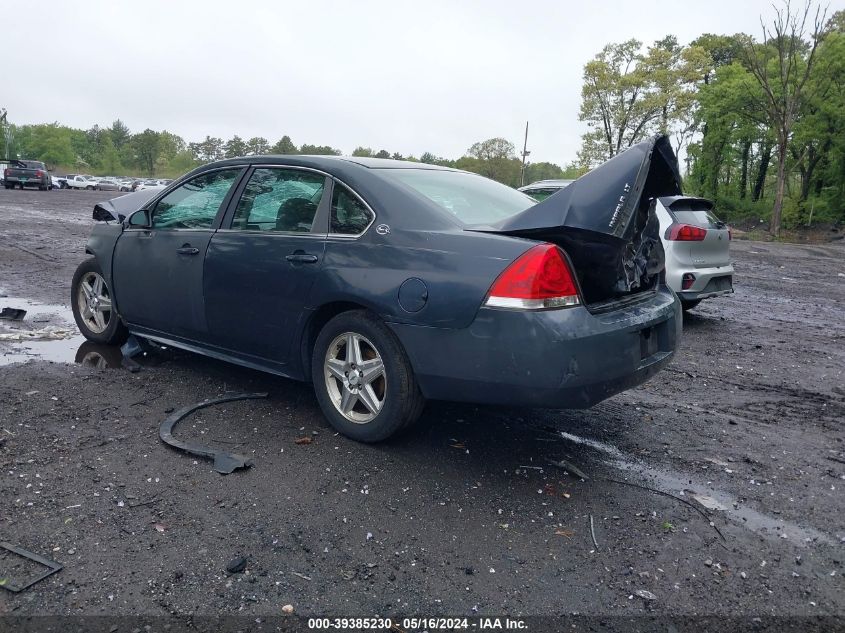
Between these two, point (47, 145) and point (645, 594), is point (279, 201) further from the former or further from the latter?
point (47, 145)

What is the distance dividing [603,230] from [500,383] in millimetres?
912

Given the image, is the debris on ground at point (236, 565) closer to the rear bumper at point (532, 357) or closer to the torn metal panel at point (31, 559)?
the torn metal panel at point (31, 559)

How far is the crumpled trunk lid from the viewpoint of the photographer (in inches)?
128

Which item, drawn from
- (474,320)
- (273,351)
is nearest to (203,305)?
(273,351)

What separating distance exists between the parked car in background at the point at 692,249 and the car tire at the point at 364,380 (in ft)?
16.2

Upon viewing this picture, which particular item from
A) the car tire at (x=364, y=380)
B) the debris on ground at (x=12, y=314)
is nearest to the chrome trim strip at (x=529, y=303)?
the car tire at (x=364, y=380)

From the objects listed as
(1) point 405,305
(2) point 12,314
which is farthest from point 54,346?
(1) point 405,305

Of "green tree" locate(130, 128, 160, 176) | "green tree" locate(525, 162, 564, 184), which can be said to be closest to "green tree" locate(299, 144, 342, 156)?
"green tree" locate(525, 162, 564, 184)

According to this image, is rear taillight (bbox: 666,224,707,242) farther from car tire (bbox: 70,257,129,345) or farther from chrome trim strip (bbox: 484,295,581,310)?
car tire (bbox: 70,257,129,345)

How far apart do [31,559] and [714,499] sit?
3143 mm

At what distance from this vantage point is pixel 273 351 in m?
4.15

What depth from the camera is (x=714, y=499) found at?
11.1ft

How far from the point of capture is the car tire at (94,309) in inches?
219

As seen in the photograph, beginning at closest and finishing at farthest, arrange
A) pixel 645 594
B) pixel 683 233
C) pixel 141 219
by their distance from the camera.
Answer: pixel 645 594 → pixel 141 219 → pixel 683 233
